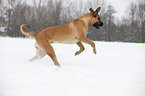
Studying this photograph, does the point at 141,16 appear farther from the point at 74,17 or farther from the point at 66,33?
the point at 74,17

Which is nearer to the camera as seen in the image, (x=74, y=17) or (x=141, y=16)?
(x=141, y=16)

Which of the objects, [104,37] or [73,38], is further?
[104,37]

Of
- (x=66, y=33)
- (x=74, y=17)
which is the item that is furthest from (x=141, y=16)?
(x=74, y=17)

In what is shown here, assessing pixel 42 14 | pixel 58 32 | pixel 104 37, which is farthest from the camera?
pixel 104 37

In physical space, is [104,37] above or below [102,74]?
below

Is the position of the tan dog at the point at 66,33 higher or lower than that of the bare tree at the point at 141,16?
lower

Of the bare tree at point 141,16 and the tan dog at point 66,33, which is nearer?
the bare tree at point 141,16

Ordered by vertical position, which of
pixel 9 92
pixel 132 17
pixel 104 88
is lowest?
pixel 104 88

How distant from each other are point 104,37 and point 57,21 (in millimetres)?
4473

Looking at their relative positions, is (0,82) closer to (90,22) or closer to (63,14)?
(90,22)

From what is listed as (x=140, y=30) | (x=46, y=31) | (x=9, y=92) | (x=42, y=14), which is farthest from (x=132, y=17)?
(x=42, y=14)

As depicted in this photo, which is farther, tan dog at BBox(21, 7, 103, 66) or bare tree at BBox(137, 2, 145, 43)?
tan dog at BBox(21, 7, 103, 66)

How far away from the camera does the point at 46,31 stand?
3.90 metres

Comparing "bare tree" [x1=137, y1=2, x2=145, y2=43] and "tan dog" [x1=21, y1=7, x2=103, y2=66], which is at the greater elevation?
"bare tree" [x1=137, y1=2, x2=145, y2=43]
